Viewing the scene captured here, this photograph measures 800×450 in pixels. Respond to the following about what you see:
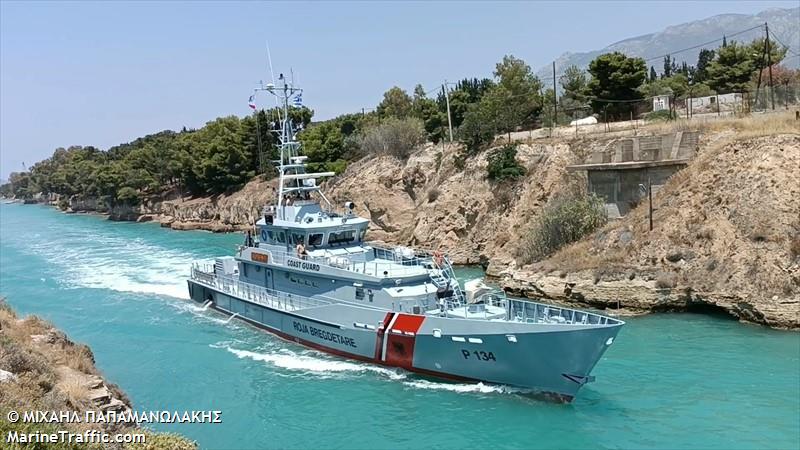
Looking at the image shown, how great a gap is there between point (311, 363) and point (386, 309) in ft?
12.9

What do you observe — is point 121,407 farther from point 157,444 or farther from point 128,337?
point 128,337

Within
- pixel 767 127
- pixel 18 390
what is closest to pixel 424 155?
pixel 767 127

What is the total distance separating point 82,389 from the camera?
13.3 metres

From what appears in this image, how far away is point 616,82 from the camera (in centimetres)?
4903

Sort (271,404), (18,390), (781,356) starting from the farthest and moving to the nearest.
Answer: (781,356), (271,404), (18,390)

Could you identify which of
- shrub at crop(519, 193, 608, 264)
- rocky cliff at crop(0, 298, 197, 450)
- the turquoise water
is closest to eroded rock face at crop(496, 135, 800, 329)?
shrub at crop(519, 193, 608, 264)

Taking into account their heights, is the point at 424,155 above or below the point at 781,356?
above

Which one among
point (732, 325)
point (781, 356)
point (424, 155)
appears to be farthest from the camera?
point (424, 155)

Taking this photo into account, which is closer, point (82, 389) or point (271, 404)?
point (82, 389)

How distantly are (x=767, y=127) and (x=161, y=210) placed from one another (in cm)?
8106

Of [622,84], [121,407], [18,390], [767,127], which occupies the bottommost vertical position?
[121,407]

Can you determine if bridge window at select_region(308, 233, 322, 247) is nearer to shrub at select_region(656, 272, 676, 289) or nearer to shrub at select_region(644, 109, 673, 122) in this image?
shrub at select_region(656, 272, 676, 289)

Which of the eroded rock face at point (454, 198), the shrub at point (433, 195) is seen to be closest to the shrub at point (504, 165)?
the eroded rock face at point (454, 198)

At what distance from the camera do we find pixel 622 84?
161 feet
